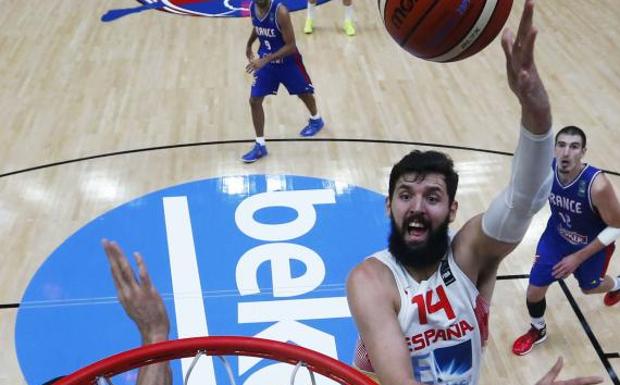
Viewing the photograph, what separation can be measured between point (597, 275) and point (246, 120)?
4050 mm

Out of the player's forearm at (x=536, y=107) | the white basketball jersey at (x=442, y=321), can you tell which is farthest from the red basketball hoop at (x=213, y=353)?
the player's forearm at (x=536, y=107)

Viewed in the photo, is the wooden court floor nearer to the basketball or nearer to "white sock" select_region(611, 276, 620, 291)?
"white sock" select_region(611, 276, 620, 291)

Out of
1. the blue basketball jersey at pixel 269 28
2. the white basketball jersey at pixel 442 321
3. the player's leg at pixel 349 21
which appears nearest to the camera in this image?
the white basketball jersey at pixel 442 321

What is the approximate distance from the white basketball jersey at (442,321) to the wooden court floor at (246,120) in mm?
1929

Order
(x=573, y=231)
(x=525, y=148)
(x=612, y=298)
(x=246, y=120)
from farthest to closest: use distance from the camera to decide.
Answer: (x=246, y=120)
(x=612, y=298)
(x=573, y=231)
(x=525, y=148)

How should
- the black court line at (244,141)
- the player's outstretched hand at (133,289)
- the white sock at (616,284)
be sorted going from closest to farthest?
the player's outstretched hand at (133,289) → the white sock at (616,284) → the black court line at (244,141)

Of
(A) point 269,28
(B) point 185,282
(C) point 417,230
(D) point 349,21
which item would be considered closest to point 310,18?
(D) point 349,21

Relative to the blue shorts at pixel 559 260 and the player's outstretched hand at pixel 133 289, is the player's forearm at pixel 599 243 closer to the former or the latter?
the blue shorts at pixel 559 260

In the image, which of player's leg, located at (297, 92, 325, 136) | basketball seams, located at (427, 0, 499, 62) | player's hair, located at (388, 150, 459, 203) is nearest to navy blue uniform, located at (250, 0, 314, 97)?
player's leg, located at (297, 92, 325, 136)

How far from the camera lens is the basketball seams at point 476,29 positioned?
327 cm

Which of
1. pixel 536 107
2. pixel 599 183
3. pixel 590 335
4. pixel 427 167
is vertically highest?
pixel 536 107

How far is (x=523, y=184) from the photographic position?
2.24 m

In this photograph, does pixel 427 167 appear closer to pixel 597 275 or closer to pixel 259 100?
pixel 597 275

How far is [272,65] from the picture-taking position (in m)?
6.55
